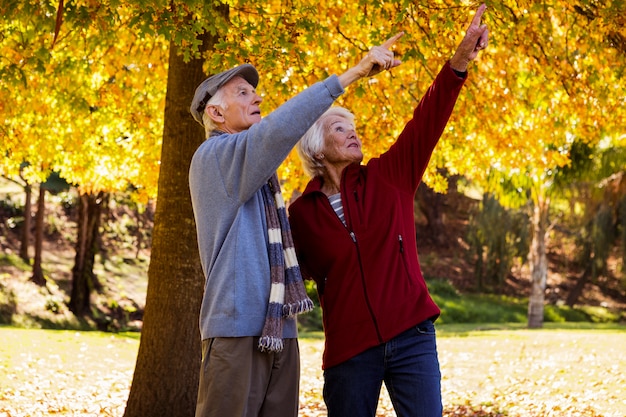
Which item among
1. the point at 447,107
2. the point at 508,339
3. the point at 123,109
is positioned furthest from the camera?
the point at 508,339

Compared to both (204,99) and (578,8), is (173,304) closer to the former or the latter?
(204,99)

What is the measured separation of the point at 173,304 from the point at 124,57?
4.38 m

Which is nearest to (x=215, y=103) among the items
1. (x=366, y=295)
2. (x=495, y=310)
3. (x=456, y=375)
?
(x=366, y=295)

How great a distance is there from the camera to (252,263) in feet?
10.2

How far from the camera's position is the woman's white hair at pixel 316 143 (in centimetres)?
382

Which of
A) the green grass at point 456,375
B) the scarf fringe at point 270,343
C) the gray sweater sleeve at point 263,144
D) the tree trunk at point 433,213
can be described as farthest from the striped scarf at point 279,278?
the tree trunk at point 433,213

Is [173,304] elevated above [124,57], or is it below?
below

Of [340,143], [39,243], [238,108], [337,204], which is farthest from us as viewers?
[39,243]

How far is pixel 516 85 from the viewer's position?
32.1 feet

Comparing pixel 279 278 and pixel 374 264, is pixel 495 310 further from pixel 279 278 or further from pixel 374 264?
pixel 279 278

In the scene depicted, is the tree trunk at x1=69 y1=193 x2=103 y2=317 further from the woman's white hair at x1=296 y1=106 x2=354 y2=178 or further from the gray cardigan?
the gray cardigan

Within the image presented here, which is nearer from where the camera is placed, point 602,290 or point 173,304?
point 173,304

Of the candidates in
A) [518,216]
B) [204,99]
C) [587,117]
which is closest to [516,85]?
[587,117]

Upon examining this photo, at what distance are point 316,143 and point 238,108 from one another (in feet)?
1.80
